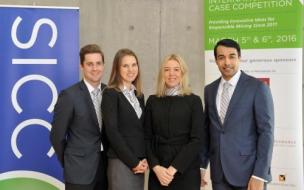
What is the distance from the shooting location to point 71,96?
8.60ft

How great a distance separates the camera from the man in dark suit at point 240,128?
96.5 inches

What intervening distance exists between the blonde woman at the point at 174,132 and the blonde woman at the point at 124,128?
0.27ft

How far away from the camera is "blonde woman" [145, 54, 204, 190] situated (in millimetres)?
2553

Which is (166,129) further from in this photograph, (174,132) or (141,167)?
(141,167)

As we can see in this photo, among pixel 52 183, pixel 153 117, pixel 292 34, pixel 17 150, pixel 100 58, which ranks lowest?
pixel 52 183

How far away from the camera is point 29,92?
10.8 feet

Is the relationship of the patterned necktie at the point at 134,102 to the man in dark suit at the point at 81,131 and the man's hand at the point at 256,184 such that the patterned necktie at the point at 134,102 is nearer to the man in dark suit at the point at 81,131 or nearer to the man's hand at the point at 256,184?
the man in dark suit at the point at 81,131

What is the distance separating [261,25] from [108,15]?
1548 millimetres

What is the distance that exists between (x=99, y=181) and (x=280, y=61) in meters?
1.96

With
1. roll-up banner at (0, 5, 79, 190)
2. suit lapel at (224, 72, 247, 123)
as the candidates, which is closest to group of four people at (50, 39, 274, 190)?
suit lapel at (224, 72, 247, 123)

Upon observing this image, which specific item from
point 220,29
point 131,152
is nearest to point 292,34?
point 220,29

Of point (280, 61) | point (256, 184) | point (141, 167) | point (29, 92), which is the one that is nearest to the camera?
point (256, 184)

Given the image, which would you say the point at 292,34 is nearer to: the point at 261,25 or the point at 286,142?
the point at 261,25

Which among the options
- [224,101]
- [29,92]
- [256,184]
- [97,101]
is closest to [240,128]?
[224,101]
